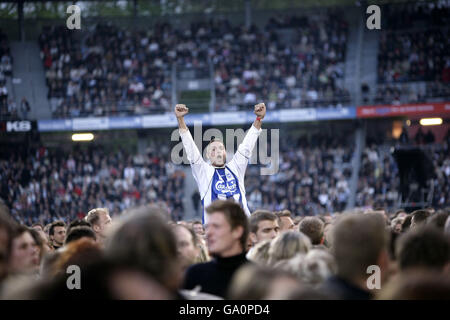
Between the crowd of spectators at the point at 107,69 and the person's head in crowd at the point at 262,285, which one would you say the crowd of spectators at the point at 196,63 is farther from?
the person's head in crowd at the point at 262,285

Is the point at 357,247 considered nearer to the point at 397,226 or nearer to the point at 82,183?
the point at 397,226

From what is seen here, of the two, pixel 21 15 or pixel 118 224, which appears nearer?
pixel 118 224

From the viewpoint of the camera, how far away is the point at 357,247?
3.59 metres

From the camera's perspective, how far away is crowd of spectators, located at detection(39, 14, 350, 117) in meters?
27.2

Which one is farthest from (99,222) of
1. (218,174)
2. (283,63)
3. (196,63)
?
(283,63)

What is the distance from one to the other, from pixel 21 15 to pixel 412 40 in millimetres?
18463

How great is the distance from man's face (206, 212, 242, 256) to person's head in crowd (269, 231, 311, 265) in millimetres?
306

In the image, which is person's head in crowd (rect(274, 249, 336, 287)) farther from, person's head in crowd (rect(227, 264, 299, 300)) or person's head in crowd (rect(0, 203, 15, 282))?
person's head in crowd (rect(0, 203, 15, 282))

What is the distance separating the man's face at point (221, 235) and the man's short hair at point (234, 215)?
0.03 m

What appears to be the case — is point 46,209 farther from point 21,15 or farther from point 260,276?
point 260,276

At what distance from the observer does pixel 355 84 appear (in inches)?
1088

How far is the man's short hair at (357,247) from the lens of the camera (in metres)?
3.58

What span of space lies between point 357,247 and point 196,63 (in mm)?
25934
